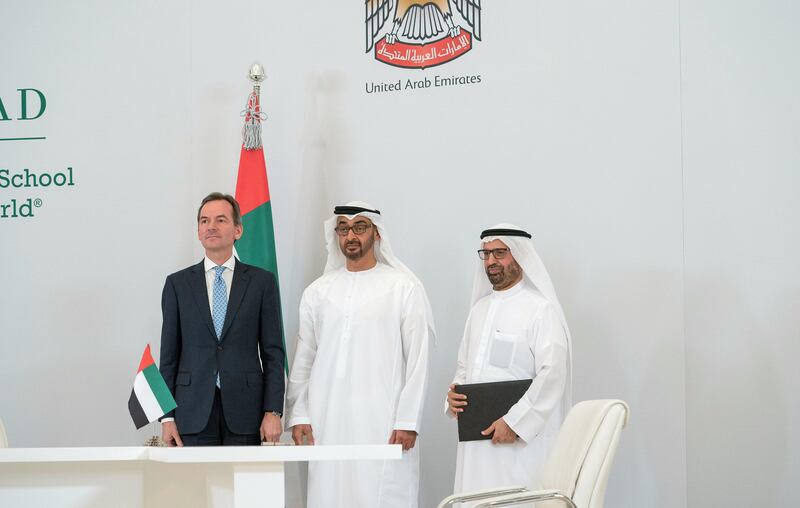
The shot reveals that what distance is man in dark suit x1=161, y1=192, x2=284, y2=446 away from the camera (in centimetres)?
392

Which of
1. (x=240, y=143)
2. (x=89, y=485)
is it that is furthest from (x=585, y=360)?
(x=89, y=485)

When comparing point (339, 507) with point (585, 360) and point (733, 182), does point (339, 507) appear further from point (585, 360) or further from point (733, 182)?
point (733, 182)

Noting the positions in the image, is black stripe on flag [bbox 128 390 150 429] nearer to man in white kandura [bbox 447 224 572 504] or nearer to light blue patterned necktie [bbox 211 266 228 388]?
light blue patterned necktie [bbox 211 266 228 388]

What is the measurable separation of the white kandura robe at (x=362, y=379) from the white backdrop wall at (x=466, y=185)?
2.71 ft

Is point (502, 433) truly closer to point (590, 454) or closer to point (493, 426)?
point (493, 426)

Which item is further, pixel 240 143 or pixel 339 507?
pixel 240 143

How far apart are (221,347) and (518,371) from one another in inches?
51.6

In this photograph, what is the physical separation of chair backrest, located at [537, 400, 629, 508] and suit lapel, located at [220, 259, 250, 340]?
5.06ft

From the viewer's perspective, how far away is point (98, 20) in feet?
18.9

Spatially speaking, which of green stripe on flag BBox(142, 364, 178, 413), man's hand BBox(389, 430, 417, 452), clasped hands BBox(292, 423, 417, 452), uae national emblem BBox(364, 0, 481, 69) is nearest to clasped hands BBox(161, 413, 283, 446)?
clasped hands BBox(292, 423, 417, 452)

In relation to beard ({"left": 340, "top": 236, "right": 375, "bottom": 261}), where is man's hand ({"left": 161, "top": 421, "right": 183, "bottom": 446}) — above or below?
below

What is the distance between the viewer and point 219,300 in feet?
13.3

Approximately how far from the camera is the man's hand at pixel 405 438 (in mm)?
4227

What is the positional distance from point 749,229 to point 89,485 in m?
3.39
